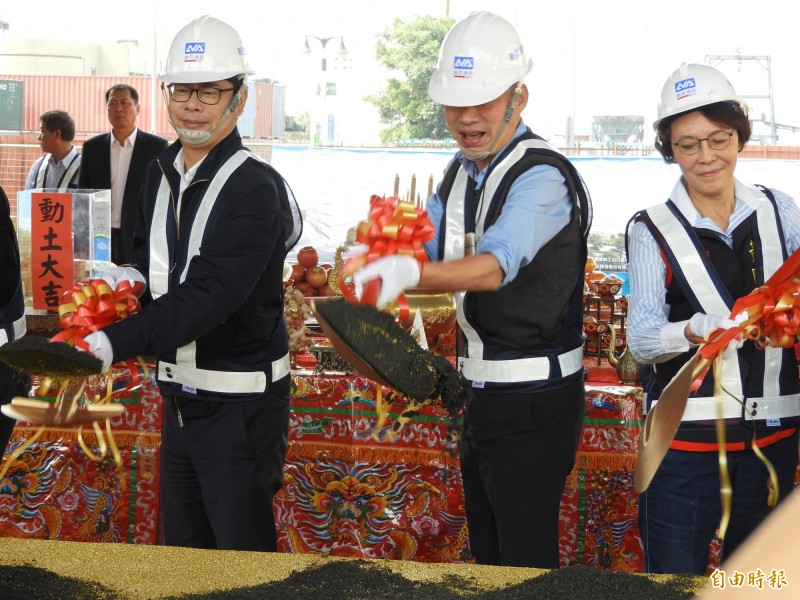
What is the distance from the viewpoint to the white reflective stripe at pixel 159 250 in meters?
2.16

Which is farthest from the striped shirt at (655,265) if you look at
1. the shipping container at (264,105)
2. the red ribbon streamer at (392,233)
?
the shipping container at (264,105)

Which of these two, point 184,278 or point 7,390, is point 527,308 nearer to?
point 184,278

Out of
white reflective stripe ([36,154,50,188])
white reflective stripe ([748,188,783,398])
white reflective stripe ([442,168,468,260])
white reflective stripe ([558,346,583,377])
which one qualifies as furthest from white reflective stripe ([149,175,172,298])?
white reflective stripe ([36,154,50,188])

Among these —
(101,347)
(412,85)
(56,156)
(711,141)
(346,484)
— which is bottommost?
(346,484)

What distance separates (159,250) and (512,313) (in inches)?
31.9

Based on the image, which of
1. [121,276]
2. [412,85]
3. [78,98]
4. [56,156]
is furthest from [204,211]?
[78,98]

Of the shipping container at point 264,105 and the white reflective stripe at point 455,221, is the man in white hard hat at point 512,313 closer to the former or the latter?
the white reflective stripe at point 455,221

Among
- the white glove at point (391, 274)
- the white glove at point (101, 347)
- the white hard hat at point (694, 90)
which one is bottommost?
the white glove at point (101, 347)

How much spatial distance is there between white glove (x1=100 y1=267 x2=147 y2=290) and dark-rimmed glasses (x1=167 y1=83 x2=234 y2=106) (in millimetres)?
402

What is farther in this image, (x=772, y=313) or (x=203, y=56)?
(x=203, y=56)

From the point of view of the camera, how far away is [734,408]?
1906 mm

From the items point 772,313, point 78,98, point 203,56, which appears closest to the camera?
point 772,313

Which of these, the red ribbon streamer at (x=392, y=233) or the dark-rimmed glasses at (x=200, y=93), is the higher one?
the dark-rimmed glasses at (x=200, y=93)

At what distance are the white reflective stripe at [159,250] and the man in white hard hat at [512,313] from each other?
2.08ft
